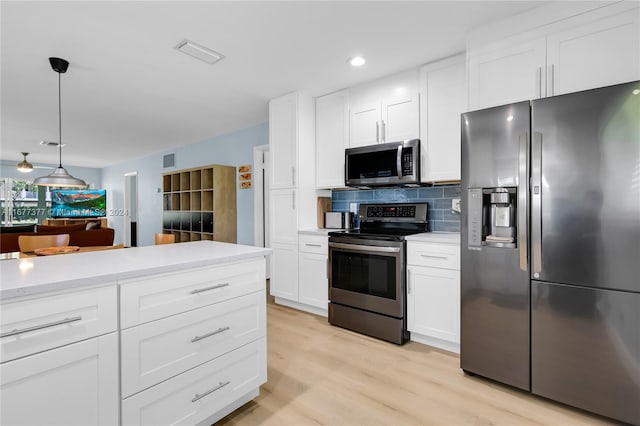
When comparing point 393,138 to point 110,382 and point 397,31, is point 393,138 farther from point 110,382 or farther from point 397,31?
point 110,382

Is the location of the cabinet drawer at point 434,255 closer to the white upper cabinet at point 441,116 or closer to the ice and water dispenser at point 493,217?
the ice and water dispenser at point 493,217

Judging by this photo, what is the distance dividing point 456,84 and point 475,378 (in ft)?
7.30

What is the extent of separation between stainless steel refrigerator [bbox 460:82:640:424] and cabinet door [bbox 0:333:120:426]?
2.00 meters

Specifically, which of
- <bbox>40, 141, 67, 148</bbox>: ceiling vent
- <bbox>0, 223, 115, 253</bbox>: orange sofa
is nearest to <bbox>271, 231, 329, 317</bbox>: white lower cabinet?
<bbox>0, 223, 115, 253</bbox>: orange sofa

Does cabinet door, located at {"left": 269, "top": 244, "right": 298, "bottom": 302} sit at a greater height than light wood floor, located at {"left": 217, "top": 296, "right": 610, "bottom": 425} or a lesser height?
greater

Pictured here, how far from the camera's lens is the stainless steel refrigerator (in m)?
1.63

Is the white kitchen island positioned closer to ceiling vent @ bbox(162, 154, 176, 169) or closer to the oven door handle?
the oven door handle

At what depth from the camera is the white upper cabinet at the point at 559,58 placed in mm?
1800

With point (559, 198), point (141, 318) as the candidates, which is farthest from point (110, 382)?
point (559, 198)

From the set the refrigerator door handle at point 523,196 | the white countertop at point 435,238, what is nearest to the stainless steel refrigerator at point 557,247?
the refrigerator door handle at point 523,196

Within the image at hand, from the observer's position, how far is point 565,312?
70.1 inches

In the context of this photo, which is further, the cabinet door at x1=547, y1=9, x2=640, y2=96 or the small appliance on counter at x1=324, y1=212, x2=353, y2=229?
the small appliance on counter at x1=324, y1=212, x2=353, y2=229

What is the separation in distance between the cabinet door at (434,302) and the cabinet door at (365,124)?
1.33 meters

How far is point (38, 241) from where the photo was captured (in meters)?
3.39
